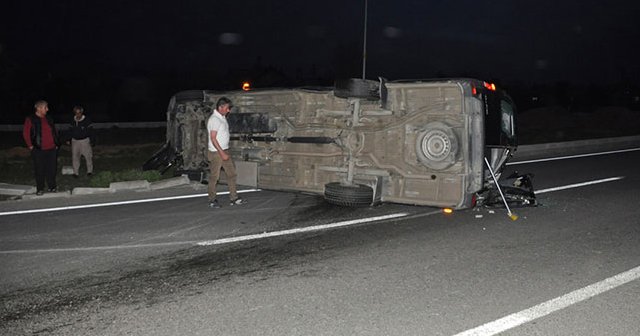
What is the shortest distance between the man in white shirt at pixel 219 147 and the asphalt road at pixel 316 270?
0.30m

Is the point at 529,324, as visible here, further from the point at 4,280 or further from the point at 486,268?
the point at 4,280

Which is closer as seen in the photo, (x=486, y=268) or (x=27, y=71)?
(x=486, y=268)

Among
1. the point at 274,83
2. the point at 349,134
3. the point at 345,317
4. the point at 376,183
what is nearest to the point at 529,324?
the point at 345,317

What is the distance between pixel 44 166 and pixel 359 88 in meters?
5.46

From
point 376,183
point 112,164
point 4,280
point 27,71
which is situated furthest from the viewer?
point 27,71

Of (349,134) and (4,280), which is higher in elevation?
(349,134)

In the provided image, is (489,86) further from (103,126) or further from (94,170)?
(103,126)

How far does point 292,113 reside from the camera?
9.12 metres

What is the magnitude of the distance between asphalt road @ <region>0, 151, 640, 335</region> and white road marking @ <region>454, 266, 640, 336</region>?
0.02 meters

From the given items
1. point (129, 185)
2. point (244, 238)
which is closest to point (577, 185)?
point (244, 238)

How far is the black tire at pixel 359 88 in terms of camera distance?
7.99 metres

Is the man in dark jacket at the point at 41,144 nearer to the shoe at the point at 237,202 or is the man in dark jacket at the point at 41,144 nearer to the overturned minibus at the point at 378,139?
the overturned minibus at the point at 378,139

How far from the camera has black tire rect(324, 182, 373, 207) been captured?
26.4ft

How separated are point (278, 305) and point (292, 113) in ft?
16.7
